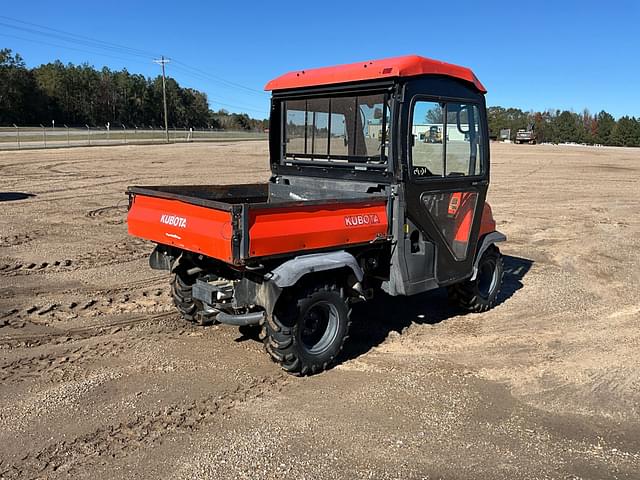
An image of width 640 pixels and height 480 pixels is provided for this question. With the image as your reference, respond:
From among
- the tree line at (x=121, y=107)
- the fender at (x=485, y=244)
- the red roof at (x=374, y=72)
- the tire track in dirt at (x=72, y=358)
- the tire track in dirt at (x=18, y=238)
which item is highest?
the tree line at (x=121, y=107)

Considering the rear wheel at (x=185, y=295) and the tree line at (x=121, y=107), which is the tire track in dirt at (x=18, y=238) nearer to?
the rear wheel at (x=185, y=295)

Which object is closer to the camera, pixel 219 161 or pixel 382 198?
pixel 382 198

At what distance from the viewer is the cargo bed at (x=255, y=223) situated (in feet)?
12.7

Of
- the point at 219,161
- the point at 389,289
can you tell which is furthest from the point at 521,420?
the point at 219,161

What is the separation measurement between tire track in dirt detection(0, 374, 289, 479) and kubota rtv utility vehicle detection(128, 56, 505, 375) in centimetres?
52

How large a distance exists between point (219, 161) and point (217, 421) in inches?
979

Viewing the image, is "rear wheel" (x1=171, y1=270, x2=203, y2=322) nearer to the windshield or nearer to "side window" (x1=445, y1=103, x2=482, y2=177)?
the windshield

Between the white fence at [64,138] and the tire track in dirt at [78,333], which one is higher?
the white fence at [64,138]

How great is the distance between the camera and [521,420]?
3.89 meters

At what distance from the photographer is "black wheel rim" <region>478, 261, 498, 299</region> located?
625cm

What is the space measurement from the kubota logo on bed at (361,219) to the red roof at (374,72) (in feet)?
3.67

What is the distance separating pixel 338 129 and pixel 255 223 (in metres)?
1.67

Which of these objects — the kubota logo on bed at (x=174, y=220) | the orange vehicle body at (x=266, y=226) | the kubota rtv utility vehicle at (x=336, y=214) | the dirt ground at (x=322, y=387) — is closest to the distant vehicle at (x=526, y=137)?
the dirt ground at (x=322, y=387)

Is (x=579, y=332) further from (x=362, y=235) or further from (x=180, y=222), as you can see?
(x=180, y=222)
